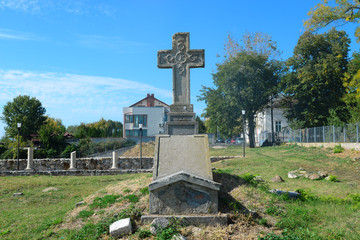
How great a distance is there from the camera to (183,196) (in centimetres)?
537

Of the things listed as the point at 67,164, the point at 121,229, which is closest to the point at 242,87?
the point at 67,164

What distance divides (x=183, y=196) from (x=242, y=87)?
104 ft

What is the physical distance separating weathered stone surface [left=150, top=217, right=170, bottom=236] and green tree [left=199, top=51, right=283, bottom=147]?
30.8 meters

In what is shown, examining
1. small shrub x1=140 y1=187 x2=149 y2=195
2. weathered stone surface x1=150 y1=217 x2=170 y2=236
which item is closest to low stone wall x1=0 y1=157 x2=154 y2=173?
small shrub x1=140 y1=187 x2=149 y2=195

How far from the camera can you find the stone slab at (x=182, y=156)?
19.5 ft

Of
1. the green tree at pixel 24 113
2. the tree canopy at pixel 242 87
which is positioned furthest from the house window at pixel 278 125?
the green tree at pixel 24 113

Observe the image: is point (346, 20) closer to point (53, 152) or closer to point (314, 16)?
point (314, 16)

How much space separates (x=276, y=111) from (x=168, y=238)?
49517 millimetres

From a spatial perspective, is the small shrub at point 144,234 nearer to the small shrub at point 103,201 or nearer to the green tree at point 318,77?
the small shrub at point 103,201

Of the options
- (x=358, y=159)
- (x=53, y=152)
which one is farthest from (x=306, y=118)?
(x=53, y=152)

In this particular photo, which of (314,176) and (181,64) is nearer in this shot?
(181,64)

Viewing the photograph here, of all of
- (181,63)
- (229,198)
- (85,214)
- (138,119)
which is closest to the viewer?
(229,198)

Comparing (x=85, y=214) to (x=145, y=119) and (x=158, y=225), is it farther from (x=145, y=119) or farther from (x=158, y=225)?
(x=145, y=119)

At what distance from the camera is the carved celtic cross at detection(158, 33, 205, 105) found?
9.05 meters
